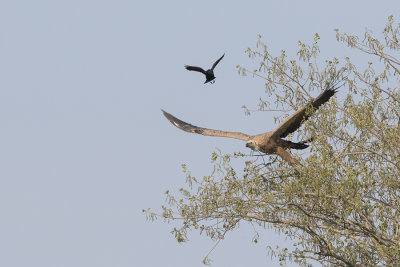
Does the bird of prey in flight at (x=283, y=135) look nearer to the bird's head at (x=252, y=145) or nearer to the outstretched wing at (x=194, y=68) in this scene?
the bird's head at (x=252, y=145)

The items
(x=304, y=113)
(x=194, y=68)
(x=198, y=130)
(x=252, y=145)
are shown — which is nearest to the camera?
(x=304, y=113)

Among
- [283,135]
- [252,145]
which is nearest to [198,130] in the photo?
[252,145]

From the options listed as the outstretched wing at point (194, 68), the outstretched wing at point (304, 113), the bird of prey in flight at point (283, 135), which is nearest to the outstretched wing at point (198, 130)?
the bird of prey in flight at point (283, 135)

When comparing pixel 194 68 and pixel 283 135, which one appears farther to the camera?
pixel 194 68

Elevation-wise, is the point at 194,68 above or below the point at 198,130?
above

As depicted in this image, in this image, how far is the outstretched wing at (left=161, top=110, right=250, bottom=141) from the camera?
773 inches

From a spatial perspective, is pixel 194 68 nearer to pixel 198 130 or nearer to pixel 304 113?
pixel 198 130

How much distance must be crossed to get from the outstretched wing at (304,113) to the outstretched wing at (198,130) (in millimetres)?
1086

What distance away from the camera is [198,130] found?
2136cm

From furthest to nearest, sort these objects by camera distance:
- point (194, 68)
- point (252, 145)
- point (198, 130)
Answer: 1. point (198, 130)
2. point (194, 68)
3. point (252, 145)

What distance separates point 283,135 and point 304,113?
114 cm

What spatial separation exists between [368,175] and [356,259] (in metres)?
1.89

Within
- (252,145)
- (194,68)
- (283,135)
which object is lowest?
(252,145)

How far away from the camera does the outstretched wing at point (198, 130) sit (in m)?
19.6
